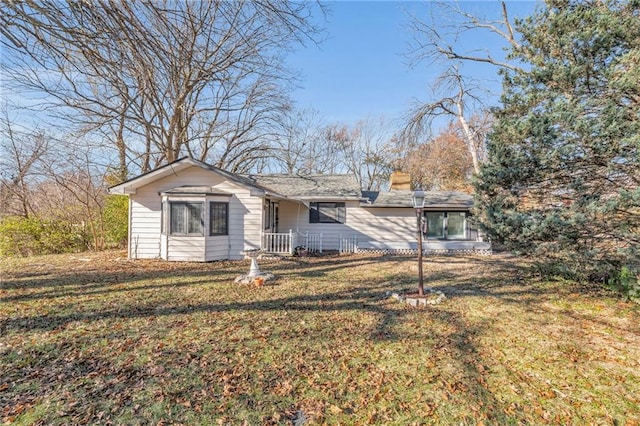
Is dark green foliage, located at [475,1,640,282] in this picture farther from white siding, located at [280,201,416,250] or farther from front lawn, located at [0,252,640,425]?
white siding, located at [280,201,416,250]

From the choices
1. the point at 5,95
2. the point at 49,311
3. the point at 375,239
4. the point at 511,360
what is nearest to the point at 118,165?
the point at 5,95

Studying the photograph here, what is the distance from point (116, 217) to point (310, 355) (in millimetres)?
13905

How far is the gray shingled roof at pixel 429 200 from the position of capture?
13727 millimetres

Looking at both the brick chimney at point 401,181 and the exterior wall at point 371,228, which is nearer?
the exterior wall at point 371,228

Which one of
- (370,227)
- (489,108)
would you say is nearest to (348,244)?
(370,227)

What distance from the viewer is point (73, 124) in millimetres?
10250

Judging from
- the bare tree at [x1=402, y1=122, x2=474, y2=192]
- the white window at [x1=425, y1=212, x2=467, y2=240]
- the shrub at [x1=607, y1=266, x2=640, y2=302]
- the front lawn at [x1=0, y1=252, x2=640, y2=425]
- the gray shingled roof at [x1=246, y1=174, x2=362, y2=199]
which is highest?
the bare tree at [x1=402, y1=122, x2=474, y2=192]

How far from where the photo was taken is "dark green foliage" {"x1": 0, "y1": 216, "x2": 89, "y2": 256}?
12.3 meters

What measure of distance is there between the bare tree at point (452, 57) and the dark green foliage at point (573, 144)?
13.6 feet

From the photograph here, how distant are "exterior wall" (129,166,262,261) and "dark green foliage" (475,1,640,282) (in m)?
7.60

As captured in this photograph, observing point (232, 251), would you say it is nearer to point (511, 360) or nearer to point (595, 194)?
point (511, 360)

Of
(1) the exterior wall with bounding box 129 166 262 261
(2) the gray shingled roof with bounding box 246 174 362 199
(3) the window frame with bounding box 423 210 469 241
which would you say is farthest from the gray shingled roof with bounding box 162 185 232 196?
(3) the window frame with bounding box 423 210 469 241

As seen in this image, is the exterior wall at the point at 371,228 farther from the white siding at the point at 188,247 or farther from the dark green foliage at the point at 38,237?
the dark green foliage at the point at 38,237

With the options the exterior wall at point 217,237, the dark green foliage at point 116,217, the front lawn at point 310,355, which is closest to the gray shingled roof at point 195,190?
the exterior wall at point 217,237
